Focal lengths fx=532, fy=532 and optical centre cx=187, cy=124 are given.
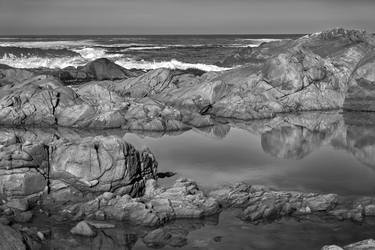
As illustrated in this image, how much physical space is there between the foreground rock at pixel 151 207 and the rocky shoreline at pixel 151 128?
0.04 m

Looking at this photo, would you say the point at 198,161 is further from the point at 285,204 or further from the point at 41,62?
the point at 41,62

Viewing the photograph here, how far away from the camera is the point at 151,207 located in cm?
1683

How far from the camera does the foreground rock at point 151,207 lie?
53.5ft

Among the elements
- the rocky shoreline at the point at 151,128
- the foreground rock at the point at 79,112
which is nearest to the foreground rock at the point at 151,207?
the rocky shoreline at the point at 151,128

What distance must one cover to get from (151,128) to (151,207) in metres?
14.7

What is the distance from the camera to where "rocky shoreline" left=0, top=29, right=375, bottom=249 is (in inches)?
661

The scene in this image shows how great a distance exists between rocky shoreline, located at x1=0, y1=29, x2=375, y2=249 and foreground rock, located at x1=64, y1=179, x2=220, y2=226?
0.12ft

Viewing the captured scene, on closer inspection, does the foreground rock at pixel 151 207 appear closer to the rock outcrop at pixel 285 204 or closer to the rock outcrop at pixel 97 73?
the rock outcrop at pixel 285 204

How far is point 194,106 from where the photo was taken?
37.6m

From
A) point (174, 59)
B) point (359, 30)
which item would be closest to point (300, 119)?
point (359, 30)

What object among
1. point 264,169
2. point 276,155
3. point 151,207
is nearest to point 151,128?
point 276,155

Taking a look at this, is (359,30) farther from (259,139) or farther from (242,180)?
(242,180)

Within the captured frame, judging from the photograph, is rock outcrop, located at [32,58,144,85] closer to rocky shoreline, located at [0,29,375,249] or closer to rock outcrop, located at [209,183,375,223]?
rocky shoreline, located at [0,29,375,249]

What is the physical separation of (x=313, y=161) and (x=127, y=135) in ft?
35.1
